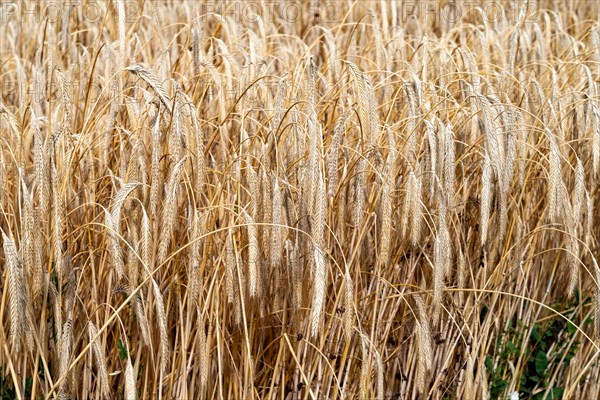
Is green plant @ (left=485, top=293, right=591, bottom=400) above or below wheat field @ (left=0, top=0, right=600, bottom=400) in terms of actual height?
below

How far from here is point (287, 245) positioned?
1781 mm

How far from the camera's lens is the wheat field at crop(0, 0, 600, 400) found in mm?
1672

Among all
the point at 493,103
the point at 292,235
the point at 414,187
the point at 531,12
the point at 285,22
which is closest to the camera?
the point at 414,187

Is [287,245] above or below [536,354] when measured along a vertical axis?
above

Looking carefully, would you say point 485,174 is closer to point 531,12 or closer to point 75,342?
point 75,342

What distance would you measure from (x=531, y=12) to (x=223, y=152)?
147cm

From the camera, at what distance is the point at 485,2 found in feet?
11.9

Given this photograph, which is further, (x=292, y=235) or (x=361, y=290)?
(x=361, y=290)

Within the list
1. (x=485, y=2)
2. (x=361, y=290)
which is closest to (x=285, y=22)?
(x=485, y=2)

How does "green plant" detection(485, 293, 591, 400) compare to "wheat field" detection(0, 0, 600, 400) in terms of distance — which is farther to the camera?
"green plant" detection(485, 293, 591, 400)

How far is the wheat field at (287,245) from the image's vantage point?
65.8 inches

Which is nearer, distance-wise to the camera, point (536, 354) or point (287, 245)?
point (287, 245)

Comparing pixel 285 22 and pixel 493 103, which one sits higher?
pixel 285 22

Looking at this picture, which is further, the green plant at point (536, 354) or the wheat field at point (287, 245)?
the green plant at point (536, 354)
